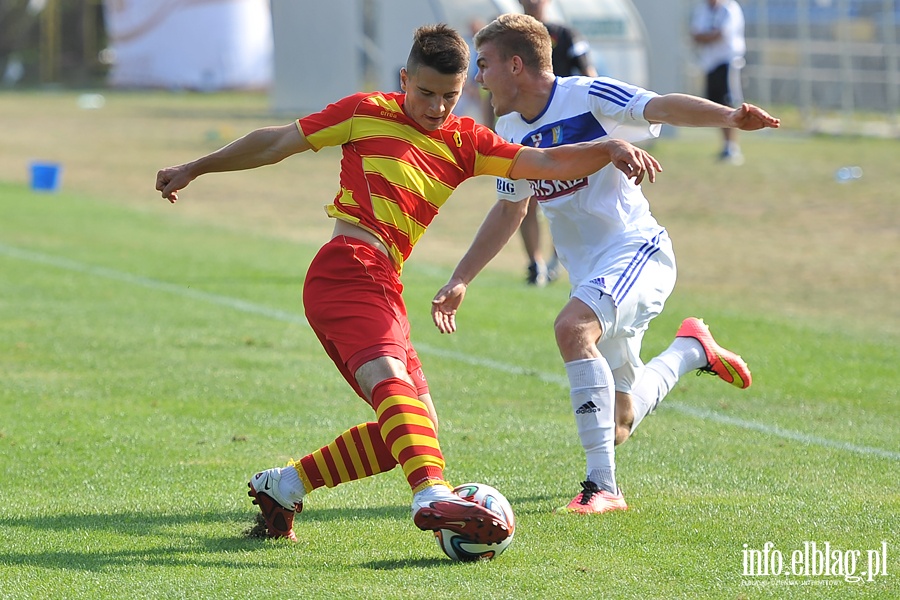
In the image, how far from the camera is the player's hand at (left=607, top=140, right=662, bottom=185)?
187 inches

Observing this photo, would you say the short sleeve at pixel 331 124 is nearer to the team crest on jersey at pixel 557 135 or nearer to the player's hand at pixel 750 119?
the team crest on jersey at pixel 557 135

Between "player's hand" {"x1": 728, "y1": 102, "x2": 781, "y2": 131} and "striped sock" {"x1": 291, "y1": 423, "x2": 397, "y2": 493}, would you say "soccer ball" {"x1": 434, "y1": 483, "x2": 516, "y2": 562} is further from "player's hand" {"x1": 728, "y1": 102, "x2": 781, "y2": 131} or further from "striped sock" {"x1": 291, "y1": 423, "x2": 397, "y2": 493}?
"player's hand" {"x1": 728, "y1": 102, "x2": 781, "y2": 131}

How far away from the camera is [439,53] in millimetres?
4711

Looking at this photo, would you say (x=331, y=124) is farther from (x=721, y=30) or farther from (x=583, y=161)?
(x=721, y=30)

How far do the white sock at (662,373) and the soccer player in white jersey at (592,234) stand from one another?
0.01 m

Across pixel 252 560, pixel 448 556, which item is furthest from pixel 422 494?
pixel 252 560

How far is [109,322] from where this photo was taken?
10117mm

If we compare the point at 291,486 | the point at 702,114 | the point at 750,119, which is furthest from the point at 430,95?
the point at 291,486

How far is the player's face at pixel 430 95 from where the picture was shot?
477 cm

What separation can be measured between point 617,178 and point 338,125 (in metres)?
1.47

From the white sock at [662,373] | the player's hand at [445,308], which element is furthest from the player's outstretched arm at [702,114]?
the white sock at [662,373]

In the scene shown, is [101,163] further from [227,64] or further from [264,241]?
[227,64]

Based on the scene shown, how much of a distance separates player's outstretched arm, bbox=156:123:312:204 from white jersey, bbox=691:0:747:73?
17.8 meters

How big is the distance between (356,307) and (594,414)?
121 centimetres
